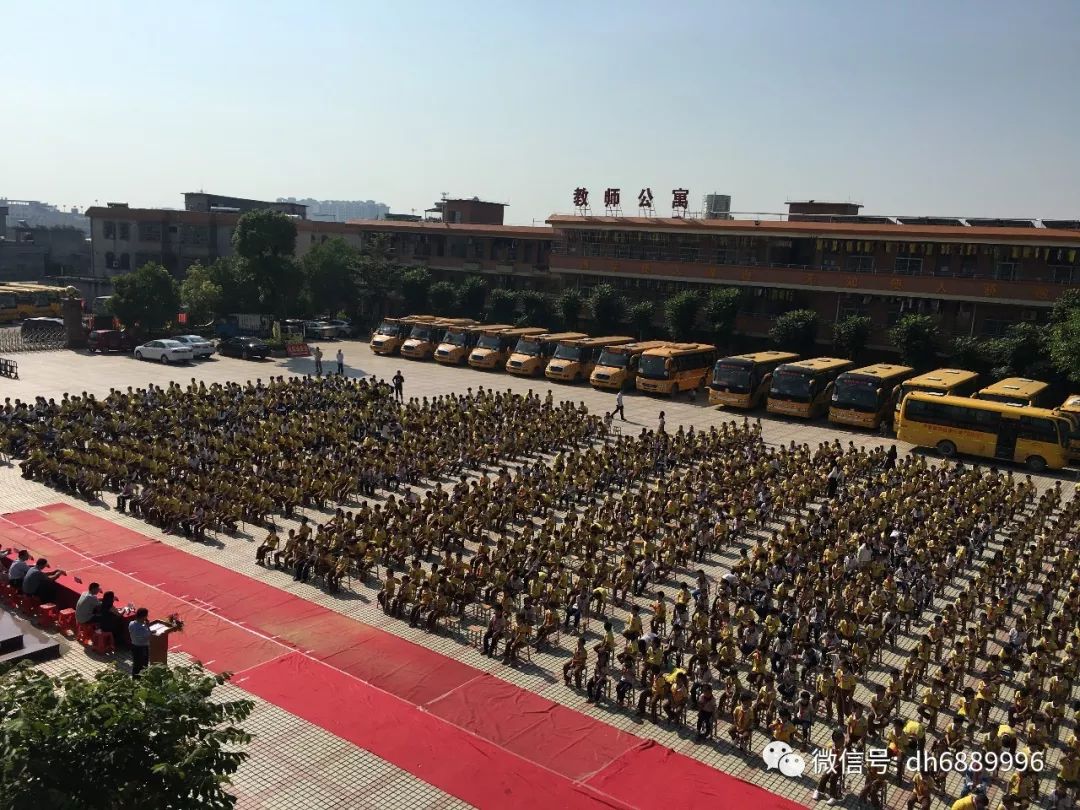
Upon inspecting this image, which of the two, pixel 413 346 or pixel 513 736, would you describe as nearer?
pixel 513 736

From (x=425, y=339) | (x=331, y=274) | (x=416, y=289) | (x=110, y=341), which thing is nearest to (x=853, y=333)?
(x=425, y=339)

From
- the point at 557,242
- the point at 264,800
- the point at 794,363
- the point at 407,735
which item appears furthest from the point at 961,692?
the point at 557,242

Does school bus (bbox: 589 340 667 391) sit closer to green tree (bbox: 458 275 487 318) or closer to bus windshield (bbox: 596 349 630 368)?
bus windshield (bbox: 596 349 630 368)

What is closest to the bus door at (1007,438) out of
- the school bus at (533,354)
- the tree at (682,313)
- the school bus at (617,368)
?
the school bus at (617,368)

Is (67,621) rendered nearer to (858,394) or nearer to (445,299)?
(858,394)

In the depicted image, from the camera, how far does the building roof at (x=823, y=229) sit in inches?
1529

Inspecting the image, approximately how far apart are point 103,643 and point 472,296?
138 ft

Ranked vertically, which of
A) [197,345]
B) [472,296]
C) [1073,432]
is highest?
[472,296]

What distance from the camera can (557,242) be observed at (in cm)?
5431

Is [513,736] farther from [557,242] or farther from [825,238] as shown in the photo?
[557,242]

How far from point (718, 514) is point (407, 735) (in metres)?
10.8

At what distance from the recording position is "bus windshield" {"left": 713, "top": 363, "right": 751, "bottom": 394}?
35.3 metres

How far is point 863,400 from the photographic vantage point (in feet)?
107

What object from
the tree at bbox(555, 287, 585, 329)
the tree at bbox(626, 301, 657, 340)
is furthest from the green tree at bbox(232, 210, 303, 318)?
the tree at bbox(626, 301, 657, 340)
